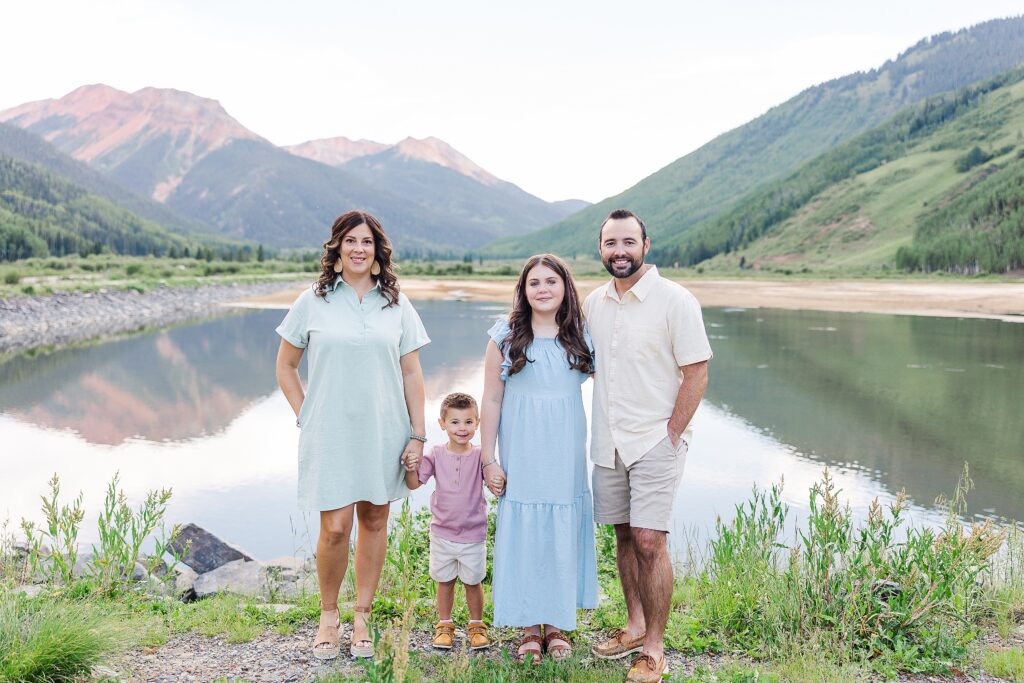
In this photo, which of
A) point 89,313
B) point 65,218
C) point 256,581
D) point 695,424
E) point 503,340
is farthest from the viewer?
point 65,218

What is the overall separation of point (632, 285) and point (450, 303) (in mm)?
42028

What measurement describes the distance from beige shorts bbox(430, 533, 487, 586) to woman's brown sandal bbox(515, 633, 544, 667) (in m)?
0.43

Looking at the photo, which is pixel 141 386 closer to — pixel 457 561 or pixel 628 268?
pixel 457 561

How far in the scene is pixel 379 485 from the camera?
424 centimetres

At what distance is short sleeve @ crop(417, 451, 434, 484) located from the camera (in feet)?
14.5

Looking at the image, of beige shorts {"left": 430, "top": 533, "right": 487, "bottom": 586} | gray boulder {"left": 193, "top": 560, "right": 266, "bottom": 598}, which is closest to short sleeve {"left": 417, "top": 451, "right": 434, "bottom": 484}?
beige shorts {"left": 430, "top": 533, "right": 487, "bottom": 586}

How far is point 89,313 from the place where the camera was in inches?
1367

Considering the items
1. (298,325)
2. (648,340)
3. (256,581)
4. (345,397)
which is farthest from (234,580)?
(648,340)

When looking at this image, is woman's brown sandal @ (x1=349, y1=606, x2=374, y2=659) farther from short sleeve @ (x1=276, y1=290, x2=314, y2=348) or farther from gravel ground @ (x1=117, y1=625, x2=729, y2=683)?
short sleeve @ (x1=276, y1=290, x2=314, y2=348)

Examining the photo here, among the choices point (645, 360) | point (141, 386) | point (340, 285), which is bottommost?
point (141, 386)

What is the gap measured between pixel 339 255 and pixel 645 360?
186 centimetres

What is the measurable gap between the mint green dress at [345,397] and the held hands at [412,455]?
10 cm

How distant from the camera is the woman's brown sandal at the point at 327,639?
421 centimetres

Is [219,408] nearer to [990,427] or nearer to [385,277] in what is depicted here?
[385,277]
